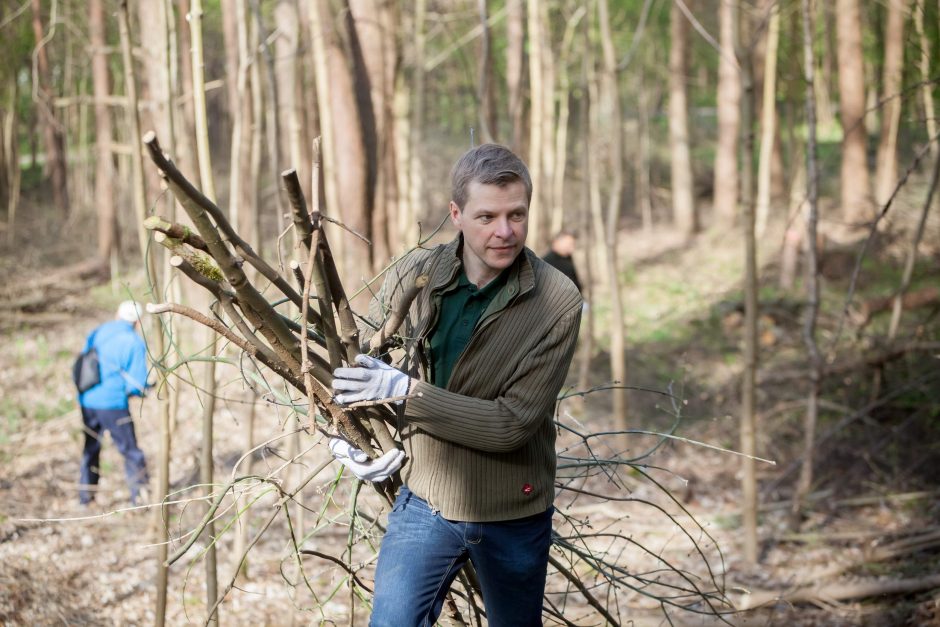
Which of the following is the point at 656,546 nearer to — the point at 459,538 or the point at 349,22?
the point at 459,538

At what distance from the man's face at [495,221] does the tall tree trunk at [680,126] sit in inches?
554

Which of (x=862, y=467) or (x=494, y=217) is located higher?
(x=494, y=217)

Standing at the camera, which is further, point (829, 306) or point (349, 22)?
point (829, 306)

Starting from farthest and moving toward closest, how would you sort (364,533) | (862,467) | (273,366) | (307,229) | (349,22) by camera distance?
(349,22), (862,467), (364,533), (273,366), (307,229)

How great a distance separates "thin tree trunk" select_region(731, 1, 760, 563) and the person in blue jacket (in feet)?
13.5

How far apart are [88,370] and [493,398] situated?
487cm

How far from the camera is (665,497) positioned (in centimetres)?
639

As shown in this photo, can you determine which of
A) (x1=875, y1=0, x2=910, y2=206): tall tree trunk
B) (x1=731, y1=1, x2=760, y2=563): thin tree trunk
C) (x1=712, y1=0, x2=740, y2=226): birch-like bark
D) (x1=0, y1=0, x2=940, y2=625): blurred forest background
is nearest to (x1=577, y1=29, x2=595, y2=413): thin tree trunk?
(x1=0, y1=0, x2=940, y2=625): blurred forest background

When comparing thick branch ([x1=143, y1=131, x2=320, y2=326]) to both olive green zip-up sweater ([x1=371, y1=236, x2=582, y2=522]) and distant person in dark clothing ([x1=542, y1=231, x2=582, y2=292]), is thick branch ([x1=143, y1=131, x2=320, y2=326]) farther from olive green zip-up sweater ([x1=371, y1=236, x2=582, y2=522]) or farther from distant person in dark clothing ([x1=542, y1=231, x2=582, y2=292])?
distant person in dark clothing ([x1=542, y1=231, x2=582, y2=292])

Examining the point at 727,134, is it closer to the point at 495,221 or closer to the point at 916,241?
the point at 916,241

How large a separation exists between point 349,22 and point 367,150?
1.10 meters

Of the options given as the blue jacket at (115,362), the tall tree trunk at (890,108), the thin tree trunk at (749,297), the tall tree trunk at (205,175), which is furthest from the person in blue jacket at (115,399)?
the tall tree trunk at (890,108)

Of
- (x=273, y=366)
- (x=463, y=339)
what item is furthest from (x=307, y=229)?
(x=463, y=339)

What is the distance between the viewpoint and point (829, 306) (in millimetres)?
10680
